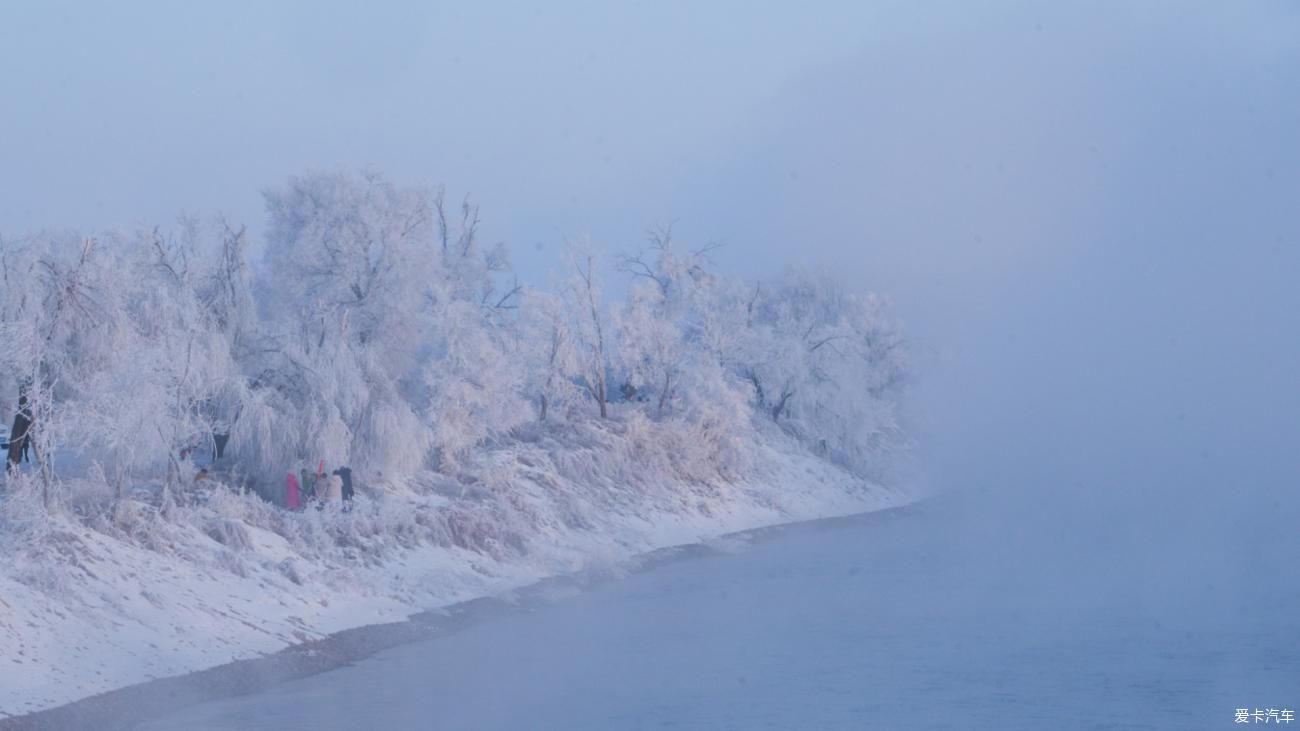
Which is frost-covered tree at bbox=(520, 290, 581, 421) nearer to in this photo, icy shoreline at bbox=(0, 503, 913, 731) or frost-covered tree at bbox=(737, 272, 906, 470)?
icy shoreline at bbox=(0, 503, 913, 731)

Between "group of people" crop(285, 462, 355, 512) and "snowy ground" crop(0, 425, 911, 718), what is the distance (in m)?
0.73

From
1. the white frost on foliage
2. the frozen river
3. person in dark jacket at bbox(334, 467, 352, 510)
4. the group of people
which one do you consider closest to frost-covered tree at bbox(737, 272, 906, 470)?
the white frost on foliage

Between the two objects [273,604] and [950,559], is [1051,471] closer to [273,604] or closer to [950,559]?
[950,559]

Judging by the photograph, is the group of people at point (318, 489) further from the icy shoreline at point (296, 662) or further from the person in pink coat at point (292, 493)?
the icy shoreline at point (296, 662)

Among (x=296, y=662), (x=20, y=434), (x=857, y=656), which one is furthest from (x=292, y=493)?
(x=857, y=656)

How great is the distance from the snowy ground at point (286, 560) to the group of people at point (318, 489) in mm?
730

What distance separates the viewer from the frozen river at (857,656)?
18812mm

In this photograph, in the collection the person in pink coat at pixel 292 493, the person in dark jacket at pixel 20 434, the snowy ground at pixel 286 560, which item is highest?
the person in dark jacket at pixel 20 434

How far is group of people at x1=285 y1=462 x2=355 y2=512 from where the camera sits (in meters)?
29.8

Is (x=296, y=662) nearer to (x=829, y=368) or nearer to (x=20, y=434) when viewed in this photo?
(x=20, y=434)

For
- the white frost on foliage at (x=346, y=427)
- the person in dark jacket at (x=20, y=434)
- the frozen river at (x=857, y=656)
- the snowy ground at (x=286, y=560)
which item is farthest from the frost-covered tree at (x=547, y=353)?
the person in dark jacket at (x=20, y=434)

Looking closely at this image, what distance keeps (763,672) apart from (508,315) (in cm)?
2737

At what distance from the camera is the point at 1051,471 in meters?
81.9

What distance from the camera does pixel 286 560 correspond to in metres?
26.4
